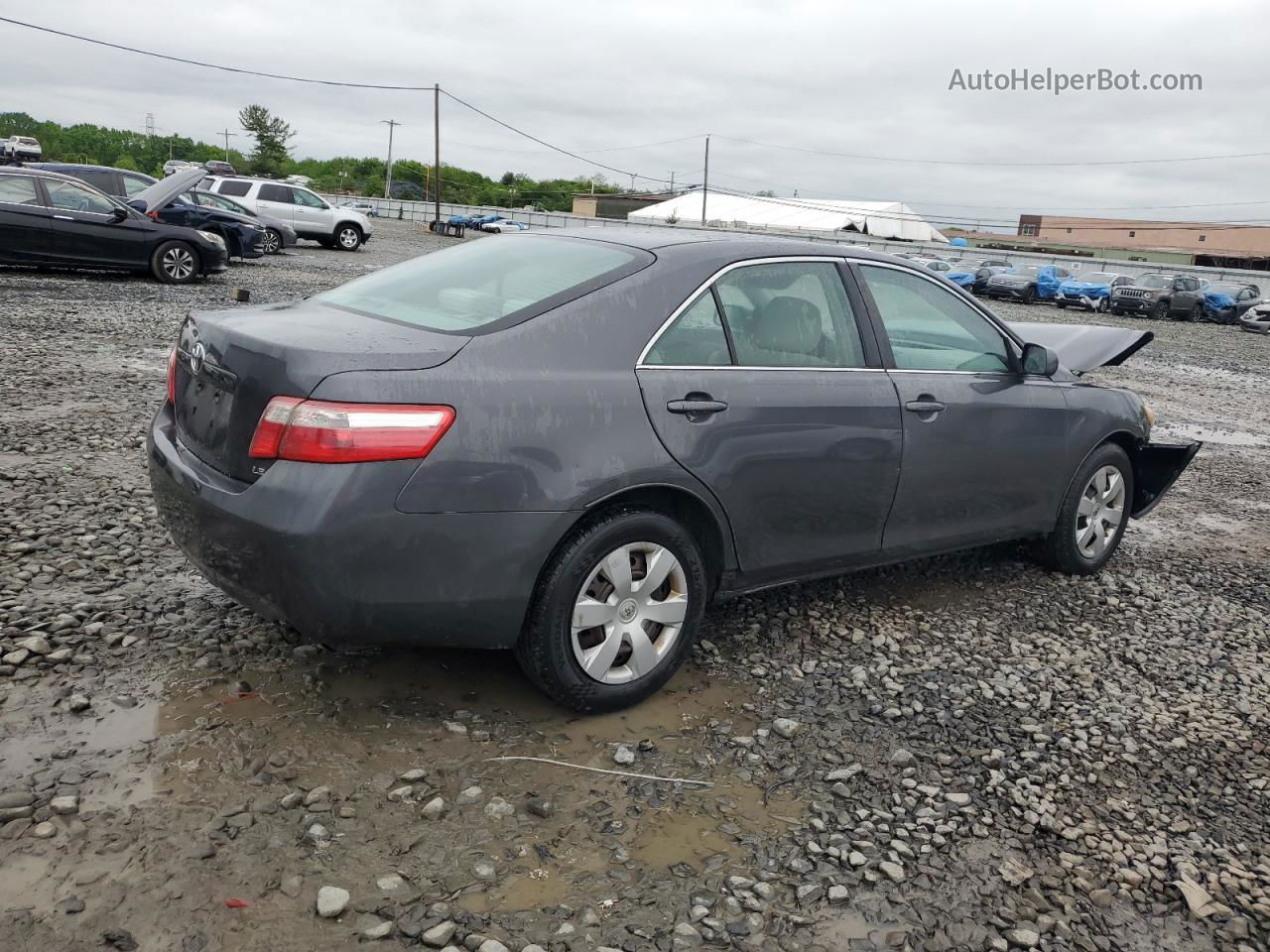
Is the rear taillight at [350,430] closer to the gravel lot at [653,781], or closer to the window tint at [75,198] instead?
the gravel lot at [653,781]

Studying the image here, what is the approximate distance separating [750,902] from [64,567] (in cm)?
320

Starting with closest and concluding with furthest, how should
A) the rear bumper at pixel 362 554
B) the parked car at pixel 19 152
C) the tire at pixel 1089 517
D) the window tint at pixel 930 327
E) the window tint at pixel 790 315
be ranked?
the rear bumper at pixel 362 554, the window tint at pixel 790 315, the window tint at pixel 930 327, the tire at pixel 1089 517, the parked car at pixel 19 152

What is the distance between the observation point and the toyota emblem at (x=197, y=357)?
3393 mm

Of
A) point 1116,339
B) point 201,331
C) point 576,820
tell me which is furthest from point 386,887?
point 1116,339

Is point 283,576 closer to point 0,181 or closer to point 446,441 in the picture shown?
point 446,441

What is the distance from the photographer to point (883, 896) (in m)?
2.70

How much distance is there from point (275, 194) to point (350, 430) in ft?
89.3

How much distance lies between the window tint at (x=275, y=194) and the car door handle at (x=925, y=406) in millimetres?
26444

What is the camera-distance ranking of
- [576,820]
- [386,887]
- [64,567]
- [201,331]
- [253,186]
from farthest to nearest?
[253,186] → [64,567] → [201,331] → [576,820] → [386,887]

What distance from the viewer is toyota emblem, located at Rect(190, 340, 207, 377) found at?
339 centimetres

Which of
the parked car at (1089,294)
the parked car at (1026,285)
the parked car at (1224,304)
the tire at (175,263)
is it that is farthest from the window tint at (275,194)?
the parked car at (1224,304)

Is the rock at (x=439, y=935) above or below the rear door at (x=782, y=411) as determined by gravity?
below

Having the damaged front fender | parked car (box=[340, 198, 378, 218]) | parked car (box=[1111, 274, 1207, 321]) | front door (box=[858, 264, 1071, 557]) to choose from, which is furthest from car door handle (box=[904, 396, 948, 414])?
parked car (box=[340, 198, 378, 218])

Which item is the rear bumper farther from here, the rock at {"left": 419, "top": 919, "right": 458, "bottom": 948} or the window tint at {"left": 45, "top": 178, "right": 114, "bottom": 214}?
the window tint at {"left": 45, "top": 178, "right": 114, "bottom": 214}
